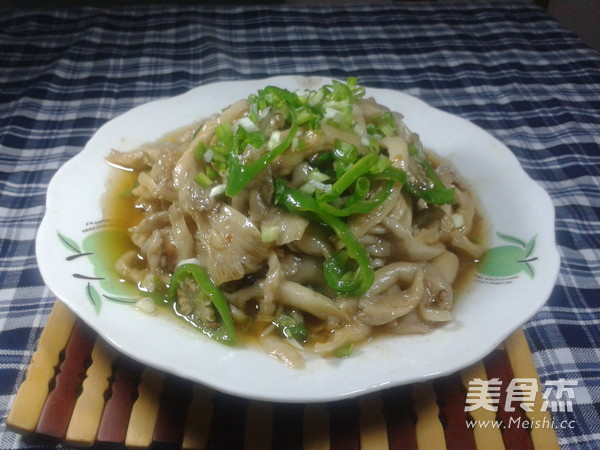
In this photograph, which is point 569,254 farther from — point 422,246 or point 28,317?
point 28,317

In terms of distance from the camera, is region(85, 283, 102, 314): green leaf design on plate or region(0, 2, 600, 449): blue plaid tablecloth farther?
region(0, 2, 600, 449): blue plaid tablecloth

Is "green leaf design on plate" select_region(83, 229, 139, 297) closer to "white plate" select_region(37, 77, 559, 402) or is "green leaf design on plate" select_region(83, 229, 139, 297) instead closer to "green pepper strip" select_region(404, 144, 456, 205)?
"white plate" select_region(37, 77, 559, 402)

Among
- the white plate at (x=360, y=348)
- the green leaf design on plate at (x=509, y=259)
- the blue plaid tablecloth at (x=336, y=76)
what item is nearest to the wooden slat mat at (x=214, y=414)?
the white plate at (x=360, y=348)

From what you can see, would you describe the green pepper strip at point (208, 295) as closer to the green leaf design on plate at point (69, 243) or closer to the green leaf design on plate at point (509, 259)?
the green leaf design on plate at point (69, 243)

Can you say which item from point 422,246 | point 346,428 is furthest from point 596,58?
point 346,428

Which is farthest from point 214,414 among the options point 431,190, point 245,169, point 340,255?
point 431,190

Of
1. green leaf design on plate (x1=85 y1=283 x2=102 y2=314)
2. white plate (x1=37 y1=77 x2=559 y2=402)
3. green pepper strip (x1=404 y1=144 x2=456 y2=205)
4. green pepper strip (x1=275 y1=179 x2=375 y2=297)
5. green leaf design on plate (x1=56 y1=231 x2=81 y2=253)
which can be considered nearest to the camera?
white plate (x1=37 y1=77 x2=559 y2=402)

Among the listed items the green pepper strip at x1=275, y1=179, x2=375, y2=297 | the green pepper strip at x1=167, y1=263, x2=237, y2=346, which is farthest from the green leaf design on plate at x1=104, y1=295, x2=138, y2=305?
the green pepper strip at x1=275, y1=179, x2=375, y2=297
